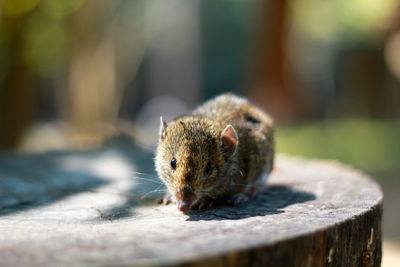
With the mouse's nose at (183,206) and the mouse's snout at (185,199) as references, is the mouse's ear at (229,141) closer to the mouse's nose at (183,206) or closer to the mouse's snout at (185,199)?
the mouse's snout at (185,199)

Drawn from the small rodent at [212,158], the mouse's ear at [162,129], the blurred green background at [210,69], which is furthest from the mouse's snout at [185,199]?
the blurred green background at [210,69]

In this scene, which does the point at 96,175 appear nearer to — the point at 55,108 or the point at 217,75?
the point at 217,75

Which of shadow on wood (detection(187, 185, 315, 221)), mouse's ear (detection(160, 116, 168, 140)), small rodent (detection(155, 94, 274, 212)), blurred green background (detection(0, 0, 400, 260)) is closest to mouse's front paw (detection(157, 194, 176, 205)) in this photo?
small rodent (detection(155, 94, 274, 212))

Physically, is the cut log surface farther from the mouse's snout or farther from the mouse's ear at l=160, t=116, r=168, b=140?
the mouse's ear at l=160, t=116, r=168, b=140

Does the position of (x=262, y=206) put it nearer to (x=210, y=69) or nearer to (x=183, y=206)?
(x=183, y=206)

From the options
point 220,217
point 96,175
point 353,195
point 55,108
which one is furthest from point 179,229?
point 55,108
